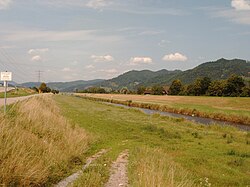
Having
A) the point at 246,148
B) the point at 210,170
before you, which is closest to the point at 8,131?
the point at 210,170

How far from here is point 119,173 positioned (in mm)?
10492

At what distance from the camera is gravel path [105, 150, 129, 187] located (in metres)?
9.19

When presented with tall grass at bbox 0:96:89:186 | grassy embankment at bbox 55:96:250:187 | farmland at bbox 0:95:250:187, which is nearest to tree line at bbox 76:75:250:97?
grassy embankment at bbox 55:96:250:187

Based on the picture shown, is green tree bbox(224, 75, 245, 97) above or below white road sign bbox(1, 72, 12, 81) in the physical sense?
above

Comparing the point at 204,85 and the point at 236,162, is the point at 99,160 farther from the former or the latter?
the point at 204,85

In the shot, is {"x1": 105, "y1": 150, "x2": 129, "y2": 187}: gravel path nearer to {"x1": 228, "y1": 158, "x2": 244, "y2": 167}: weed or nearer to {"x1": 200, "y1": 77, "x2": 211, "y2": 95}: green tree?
{"x1": 228, "y1": 158, "x2": 244, "y2": 167}: weed

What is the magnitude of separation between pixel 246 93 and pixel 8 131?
86.2 m

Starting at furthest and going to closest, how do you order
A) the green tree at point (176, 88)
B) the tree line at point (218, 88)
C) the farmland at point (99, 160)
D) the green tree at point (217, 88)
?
the green tree at point (176, 88) < the green tree at point (217, 88) < the tree line at point (218, 88) < the farmland at point (99, 160)

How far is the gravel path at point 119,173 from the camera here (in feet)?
30.1

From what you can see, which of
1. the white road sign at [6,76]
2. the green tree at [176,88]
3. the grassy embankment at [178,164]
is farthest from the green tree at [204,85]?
the white road sign at [6,76]

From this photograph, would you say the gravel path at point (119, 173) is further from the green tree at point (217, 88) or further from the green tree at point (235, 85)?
the green tree at point (217, 88)

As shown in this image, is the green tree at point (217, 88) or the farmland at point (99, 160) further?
the green tree at point (217, 88)

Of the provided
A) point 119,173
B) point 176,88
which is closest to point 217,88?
point 176,88

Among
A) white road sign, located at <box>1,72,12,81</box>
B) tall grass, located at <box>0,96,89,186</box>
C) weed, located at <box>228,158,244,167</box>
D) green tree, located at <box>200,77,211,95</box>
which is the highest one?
green tree, located at <box>200,77,211,95</box>
